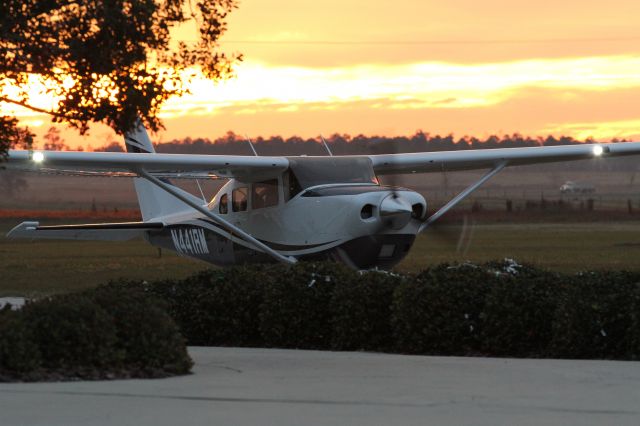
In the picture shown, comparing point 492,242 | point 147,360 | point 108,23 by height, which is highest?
point 108,23

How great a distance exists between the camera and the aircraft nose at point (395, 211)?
18.9m

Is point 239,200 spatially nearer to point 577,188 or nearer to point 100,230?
point 100,230

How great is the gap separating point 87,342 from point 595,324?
4.48 m

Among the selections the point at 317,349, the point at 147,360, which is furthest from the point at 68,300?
the point at 317,349

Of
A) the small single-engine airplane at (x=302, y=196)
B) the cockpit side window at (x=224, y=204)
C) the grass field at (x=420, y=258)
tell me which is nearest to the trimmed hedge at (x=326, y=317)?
the small single-engine airplane at (x=302, y=196)

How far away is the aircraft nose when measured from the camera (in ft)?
62.1

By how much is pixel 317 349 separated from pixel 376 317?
0.74 meters

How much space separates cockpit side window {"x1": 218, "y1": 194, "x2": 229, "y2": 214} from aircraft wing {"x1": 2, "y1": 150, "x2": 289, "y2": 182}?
0.43 meters

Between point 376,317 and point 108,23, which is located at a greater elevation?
point 108,23

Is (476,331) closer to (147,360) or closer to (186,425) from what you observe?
(147,360)

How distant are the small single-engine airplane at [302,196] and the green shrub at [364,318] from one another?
24.1ft

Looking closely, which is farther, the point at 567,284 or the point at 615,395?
the point at 567,284

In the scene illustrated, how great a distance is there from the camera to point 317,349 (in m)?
11.9

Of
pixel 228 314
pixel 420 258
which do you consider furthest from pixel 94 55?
pixel 420 258
